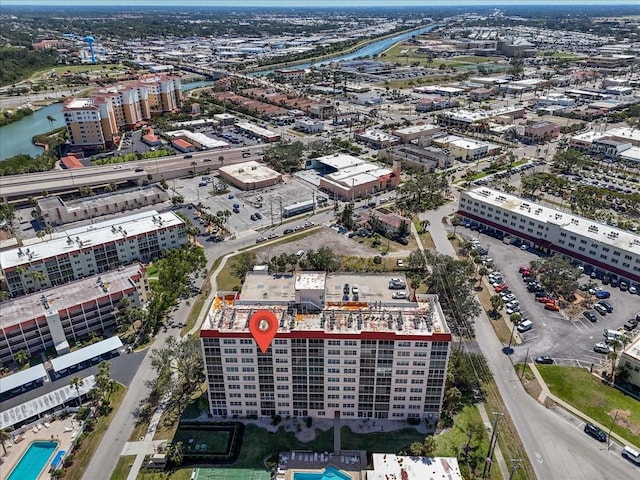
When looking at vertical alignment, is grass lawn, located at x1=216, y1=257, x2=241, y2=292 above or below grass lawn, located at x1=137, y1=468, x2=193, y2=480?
above

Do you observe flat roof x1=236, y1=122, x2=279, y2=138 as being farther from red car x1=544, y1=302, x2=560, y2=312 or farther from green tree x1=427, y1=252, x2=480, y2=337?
red car x1=544, y1=302, x2=560, y2=312

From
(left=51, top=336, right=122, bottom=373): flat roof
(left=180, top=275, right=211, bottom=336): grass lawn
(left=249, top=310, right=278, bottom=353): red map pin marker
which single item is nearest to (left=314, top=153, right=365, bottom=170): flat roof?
(left=180, top=275, right=211, bottom=336): grass lawn

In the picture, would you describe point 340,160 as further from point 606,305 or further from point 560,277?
point 606,305

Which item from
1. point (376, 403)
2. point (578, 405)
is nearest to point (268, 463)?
point (376, 403)

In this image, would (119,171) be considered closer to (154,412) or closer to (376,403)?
(154,412)

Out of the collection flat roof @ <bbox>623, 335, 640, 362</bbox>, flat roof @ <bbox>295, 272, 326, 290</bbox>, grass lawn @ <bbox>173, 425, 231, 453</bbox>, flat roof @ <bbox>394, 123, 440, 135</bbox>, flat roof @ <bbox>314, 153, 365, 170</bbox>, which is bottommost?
grass lawn @ <bbox>173, 425, 231, 453</bbox>
